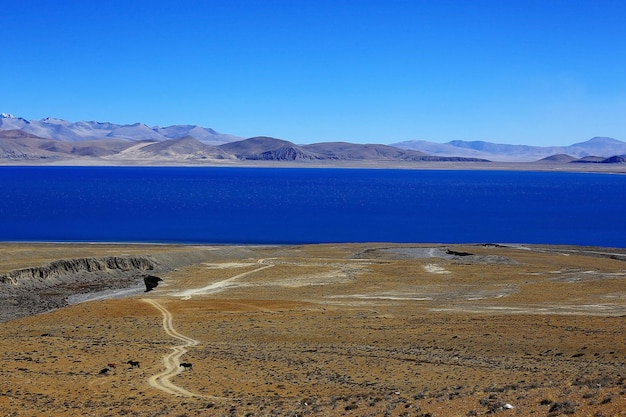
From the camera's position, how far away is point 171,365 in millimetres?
24516

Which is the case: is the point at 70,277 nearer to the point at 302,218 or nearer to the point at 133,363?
the point at 133,363

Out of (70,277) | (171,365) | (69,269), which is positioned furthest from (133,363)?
(69,269)

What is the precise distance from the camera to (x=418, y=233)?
91562 mm

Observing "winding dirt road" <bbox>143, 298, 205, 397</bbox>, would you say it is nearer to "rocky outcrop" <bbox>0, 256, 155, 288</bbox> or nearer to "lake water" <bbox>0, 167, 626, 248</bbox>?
"rocky outcrop" <bbox>0, 256, 155, 288</bbox>

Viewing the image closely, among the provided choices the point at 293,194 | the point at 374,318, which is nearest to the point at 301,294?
the point at 374,318

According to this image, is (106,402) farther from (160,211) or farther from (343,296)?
(160,211)

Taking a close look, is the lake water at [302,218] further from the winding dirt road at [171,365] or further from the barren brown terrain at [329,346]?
the winding dirt road at [171,365]

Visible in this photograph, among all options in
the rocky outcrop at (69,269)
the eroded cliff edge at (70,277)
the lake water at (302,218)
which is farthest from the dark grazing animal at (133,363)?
the lake water at (302,218)

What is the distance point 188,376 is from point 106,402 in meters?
3.66

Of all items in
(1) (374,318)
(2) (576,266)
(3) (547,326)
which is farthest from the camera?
(2) (576,266)

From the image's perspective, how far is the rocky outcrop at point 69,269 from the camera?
46.1 metres

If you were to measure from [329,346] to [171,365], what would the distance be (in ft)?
21.0

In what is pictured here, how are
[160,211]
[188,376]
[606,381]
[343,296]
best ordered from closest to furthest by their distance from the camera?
[606,381], [188,376], [343,296], [160,211]

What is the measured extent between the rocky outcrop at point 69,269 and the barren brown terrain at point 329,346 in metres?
0.76
